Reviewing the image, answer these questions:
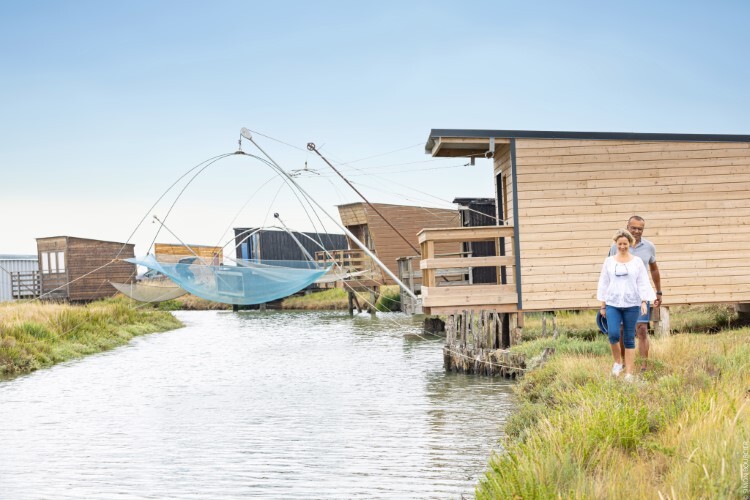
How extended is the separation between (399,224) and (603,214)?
64.6 feet

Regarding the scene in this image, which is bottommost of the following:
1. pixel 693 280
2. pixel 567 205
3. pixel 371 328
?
pixel 371 328

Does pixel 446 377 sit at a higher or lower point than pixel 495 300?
lower

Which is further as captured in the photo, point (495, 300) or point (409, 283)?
point (409, 283)

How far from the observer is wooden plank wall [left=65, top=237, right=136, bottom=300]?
1491 inches

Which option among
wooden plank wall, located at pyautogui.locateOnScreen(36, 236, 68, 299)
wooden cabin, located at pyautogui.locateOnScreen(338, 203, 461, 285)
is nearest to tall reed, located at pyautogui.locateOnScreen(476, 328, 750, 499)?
wooden cabin, located at pyautogui.locateOnScreen(338, 203, 461, 285)

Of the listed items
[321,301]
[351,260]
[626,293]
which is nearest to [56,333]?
[626,293]

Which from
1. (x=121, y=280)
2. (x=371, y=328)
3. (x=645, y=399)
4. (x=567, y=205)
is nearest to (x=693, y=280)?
(x=567, y=205)

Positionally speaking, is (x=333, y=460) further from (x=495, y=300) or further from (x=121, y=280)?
(x=121, y=280)

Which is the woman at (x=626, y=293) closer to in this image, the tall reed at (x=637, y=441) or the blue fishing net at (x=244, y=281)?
the tall reed at (x=637, y=441)

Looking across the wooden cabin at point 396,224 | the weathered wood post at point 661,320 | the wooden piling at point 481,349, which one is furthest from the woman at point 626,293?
the wooden cabin at point 396,224

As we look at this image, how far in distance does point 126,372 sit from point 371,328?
11.2 m

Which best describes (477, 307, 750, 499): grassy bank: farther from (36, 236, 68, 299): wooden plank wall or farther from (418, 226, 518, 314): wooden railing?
(36, 236, 68, 299): wooden plank wall

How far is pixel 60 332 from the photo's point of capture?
2048 cm

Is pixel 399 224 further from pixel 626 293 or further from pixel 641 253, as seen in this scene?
pixel 626 293
